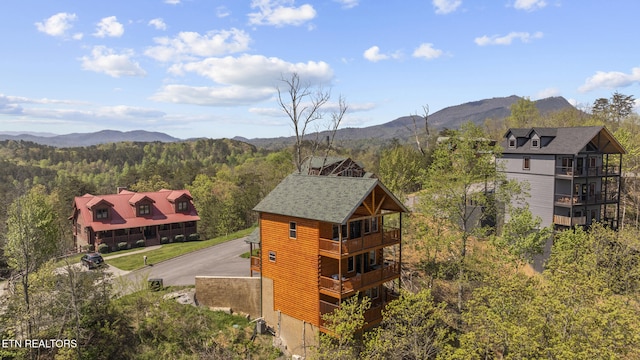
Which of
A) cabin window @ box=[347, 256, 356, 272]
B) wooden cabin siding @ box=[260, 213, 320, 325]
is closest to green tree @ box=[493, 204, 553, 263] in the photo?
cabin window @ box=[347, 256, 356, 272]

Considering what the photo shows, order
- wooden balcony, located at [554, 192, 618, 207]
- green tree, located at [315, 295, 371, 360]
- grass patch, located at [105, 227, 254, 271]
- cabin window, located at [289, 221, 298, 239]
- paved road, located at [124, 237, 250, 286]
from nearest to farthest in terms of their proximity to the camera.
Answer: green tree, located at [315, 295, 371, 360] → cabin window, located at [289, 221, 298, 239] → paved road, located at [124, 237, 250, 286] → grass patch, located at [105, 227, 254, 271] → wooden balcony, located at [554, 192, 618, 207]

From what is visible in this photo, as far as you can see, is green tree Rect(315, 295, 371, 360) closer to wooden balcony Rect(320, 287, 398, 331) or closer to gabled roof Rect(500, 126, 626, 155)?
wooden balcony Rect(320, 287, 398, 331)

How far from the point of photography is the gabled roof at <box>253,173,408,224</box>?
26656 millimetres

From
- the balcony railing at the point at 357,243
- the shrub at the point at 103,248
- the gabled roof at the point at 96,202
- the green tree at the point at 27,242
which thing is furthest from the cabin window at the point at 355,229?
the gabled roof at the point at 96,202

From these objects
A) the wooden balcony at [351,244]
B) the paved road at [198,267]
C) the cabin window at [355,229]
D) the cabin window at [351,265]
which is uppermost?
the cabin window at [355,229]

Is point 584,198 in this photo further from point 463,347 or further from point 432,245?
point 463,347

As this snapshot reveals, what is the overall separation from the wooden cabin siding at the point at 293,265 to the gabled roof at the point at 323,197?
0.71 metres

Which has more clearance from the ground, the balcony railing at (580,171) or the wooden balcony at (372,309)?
the balcony railing at (580,171)

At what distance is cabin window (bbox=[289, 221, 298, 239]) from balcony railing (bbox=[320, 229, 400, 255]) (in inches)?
97.3

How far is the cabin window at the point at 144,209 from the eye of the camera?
196 ft

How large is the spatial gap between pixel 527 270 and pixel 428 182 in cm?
1902

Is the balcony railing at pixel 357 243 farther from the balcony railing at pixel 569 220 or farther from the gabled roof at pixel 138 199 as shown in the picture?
the gabled roof at pixel 138 199

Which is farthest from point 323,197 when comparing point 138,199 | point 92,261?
point 138,199

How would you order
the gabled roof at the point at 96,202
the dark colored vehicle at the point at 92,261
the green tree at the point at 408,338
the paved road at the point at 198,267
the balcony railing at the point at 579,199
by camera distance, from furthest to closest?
the gabled roof at the point at 96,202 → the balcony railing at the point at 579,199 → the dark colored vehicle at the point at 92,261 → the paved road at the point at 198,267 → the green tree at the point at 408,338
